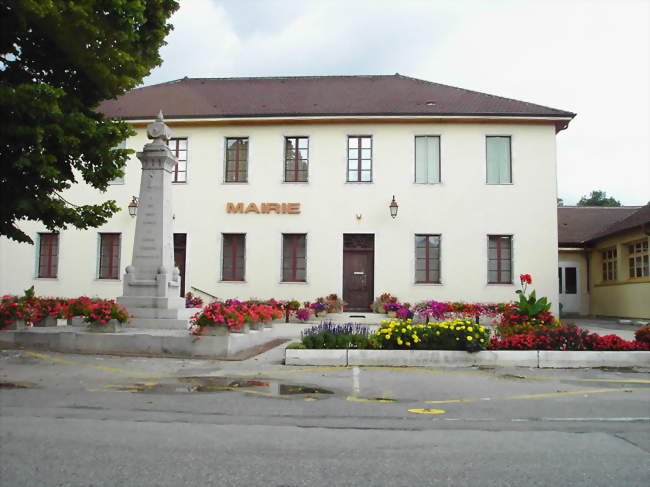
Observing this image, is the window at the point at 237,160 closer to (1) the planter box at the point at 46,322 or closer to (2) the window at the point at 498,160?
(2) the window at the point at 498,160

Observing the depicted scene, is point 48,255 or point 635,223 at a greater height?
point 635,223

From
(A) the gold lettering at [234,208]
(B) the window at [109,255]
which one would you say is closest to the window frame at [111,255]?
(B) the window at [109,255]

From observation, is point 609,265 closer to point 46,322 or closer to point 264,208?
point 264,208

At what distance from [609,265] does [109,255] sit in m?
20.4

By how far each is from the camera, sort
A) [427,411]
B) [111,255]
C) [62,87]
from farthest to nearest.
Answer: [111,255] < [62,87] < [427,411]

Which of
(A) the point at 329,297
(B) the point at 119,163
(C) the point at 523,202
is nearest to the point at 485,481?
(B) the point at 119,163

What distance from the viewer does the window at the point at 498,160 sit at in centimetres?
2116

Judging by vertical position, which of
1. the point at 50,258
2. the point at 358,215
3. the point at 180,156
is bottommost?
the point at 50,258

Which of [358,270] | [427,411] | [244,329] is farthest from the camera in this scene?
[358,270]

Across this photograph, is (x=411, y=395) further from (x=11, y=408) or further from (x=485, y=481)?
(x=11, y=408)

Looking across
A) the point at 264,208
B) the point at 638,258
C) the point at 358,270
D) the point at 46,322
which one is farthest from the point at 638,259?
the point at 46,322

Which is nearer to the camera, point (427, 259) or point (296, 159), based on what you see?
point (427, 259)

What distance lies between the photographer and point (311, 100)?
2298cm

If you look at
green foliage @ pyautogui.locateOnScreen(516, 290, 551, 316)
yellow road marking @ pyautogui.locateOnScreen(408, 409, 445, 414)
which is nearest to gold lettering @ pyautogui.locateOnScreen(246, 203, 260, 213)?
green foliage @ pyautogui.locateOnScreen(516, 290, 551, 316)
